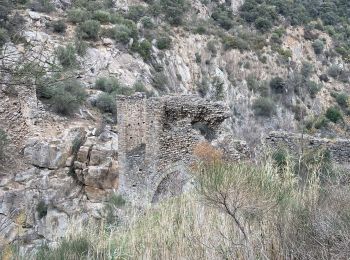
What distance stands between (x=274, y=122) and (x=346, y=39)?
1500 cm

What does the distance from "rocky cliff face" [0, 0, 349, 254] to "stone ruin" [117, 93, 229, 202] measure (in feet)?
0.11

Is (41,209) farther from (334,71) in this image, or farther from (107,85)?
(334,71)

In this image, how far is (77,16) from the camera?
27.0 meters

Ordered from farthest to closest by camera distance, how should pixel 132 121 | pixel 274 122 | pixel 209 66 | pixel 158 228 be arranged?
1. pixel 209 66
2. pixel 274 122
3. pixel 132 121
4. pixel 158 228

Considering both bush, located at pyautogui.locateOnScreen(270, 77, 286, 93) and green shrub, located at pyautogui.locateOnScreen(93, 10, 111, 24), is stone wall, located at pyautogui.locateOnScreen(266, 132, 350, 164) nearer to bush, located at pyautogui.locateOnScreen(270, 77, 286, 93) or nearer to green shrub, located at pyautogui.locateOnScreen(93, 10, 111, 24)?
green shrub, located at pyautogui.locateOnScreen(93, 10, 111, 24)

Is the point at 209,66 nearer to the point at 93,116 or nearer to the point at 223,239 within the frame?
the point at 93,116

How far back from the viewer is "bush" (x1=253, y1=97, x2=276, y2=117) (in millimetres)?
31203

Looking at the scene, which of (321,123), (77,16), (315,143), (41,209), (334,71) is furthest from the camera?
(334,71)

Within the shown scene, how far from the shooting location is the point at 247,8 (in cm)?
4141

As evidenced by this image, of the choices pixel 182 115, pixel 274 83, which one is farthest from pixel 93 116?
pixel 274 83

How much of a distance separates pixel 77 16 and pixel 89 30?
5.72 feet

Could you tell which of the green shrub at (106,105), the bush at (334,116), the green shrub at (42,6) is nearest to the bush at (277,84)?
the bush at (334,116)

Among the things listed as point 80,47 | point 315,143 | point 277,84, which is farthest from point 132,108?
point 277,84

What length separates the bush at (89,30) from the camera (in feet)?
84.8
